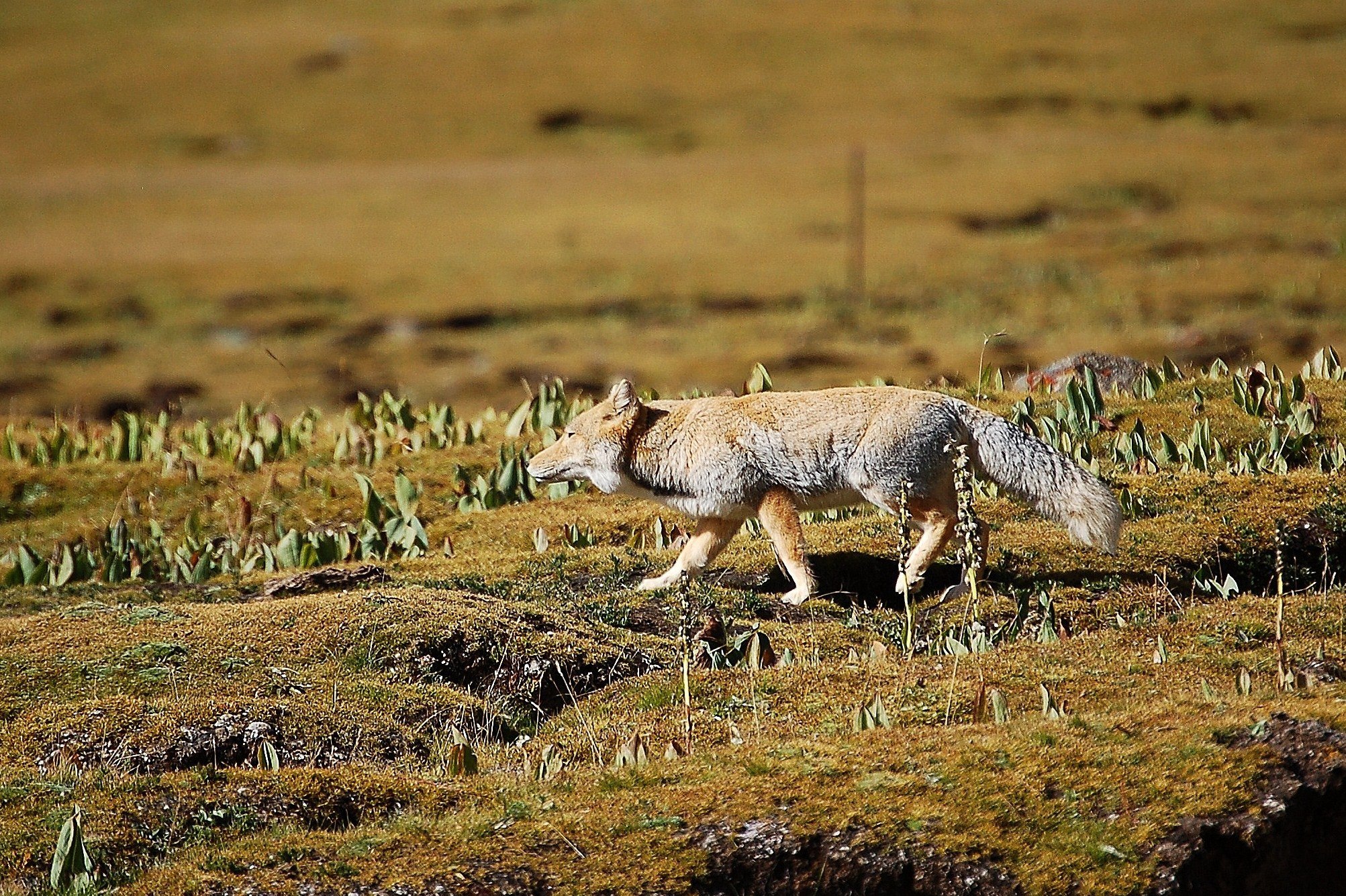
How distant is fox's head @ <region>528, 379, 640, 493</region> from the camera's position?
13.6 metres

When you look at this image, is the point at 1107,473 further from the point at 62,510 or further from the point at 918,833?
the point at 62,510

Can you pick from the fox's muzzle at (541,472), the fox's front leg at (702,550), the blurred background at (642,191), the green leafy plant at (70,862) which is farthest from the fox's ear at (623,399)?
the blurred background at (642,191)

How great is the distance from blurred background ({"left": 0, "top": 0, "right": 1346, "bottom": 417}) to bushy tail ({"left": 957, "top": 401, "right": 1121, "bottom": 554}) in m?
23.4

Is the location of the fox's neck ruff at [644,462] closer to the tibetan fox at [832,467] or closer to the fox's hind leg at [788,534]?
the tibetan fox at [832,467]

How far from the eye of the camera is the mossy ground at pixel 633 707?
8.59 meters

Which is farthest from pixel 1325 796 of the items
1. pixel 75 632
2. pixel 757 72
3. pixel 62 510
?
pixel 757 72

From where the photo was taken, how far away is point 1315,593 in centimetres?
1207

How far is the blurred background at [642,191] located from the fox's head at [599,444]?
2287cm

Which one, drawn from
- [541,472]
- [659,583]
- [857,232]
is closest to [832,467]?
[659,583]

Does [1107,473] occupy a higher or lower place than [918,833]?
higher

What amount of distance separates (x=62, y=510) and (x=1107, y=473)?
1183 cm

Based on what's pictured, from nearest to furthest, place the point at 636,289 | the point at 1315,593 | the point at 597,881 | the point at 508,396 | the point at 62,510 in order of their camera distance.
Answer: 1. the point at 597,881
2. the point at 1315,593
3. the point at 62,510
4. the point at 508,396
5. the point at 636,289

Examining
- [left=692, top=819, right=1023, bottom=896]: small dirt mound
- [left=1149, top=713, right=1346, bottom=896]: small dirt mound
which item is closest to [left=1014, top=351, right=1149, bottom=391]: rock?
[left=1149, top=713, right=1346, bottom=896]: small dirt mound

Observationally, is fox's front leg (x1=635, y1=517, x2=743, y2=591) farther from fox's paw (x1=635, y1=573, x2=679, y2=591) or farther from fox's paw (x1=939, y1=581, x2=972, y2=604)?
A: fox's paw (x1=939, y1=581, x2=972, y2=604)
